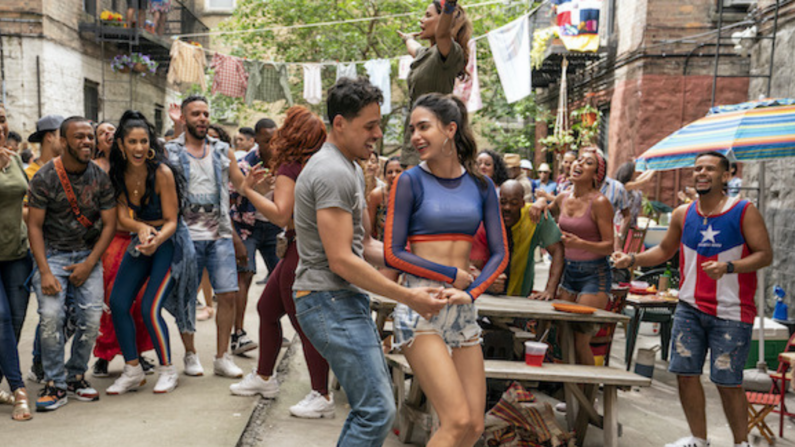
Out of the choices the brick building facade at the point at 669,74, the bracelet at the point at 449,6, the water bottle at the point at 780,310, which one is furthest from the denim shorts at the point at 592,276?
the brick building facade at the point at 669,74

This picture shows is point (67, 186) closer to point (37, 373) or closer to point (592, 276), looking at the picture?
point (37, 373)

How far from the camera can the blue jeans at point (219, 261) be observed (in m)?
5.59

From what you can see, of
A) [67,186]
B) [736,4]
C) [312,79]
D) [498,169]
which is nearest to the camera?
[67,186]

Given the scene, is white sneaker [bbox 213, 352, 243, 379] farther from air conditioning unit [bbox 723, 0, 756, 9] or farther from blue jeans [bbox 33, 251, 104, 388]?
air conditioning unit [bbox 723, 0, 756, 9]

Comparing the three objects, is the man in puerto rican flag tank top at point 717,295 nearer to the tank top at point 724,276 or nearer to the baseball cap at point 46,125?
the tank top at point 724,276

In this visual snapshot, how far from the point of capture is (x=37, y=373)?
531 centimetres

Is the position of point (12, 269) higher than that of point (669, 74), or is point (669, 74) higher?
point (669, 74)

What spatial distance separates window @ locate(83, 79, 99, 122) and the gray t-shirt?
16.0m

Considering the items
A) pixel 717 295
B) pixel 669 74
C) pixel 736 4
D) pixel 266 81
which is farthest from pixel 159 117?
pixel 717 295

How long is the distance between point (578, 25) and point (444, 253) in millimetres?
13916

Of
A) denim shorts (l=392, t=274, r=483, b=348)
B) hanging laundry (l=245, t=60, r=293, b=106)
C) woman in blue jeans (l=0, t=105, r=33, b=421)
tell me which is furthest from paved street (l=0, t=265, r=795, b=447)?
hanging laundry (l=245, t=60, r=293, b=106)

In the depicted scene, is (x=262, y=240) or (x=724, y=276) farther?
(x=262, y=240)

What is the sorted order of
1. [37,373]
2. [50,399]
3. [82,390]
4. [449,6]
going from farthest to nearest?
[37,373]
[82,390]
[50,399]
[449,6]

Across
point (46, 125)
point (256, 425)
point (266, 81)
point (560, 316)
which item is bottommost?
point (256, 425)
